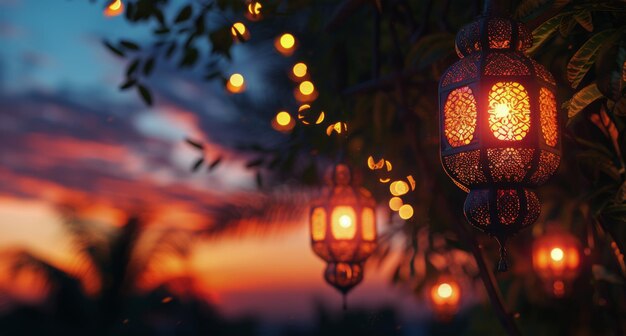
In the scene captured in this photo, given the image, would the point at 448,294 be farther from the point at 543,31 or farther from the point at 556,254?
the point at 543,31

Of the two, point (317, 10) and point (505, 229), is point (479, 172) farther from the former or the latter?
point (317, 10)

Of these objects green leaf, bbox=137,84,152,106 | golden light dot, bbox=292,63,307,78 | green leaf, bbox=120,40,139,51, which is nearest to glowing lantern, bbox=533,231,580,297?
golden light dot, bbox=292,63,307,78

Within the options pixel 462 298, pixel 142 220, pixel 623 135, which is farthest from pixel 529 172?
pixel 142 220

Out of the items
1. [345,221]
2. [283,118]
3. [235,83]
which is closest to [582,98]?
[345,221]

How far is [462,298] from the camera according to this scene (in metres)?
10.6

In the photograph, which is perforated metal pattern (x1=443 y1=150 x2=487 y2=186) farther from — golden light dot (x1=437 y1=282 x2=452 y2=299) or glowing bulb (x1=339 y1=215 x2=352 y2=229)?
golden light dot (x1=437 y1=282 x2=452 y2=299)

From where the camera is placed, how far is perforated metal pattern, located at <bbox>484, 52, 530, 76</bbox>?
2795mm

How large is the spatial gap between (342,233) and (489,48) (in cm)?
218

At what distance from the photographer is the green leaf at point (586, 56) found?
9.80ft

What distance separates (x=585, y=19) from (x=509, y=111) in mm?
582

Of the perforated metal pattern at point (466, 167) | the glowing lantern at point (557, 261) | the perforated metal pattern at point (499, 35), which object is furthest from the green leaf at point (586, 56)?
the glowing lantern at point (557, 261)

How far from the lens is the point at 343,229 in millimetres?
4883

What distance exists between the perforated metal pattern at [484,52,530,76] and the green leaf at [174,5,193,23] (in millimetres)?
2049

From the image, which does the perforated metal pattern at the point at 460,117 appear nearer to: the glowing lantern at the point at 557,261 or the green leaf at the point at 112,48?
the green leaf at the point at 112,48
